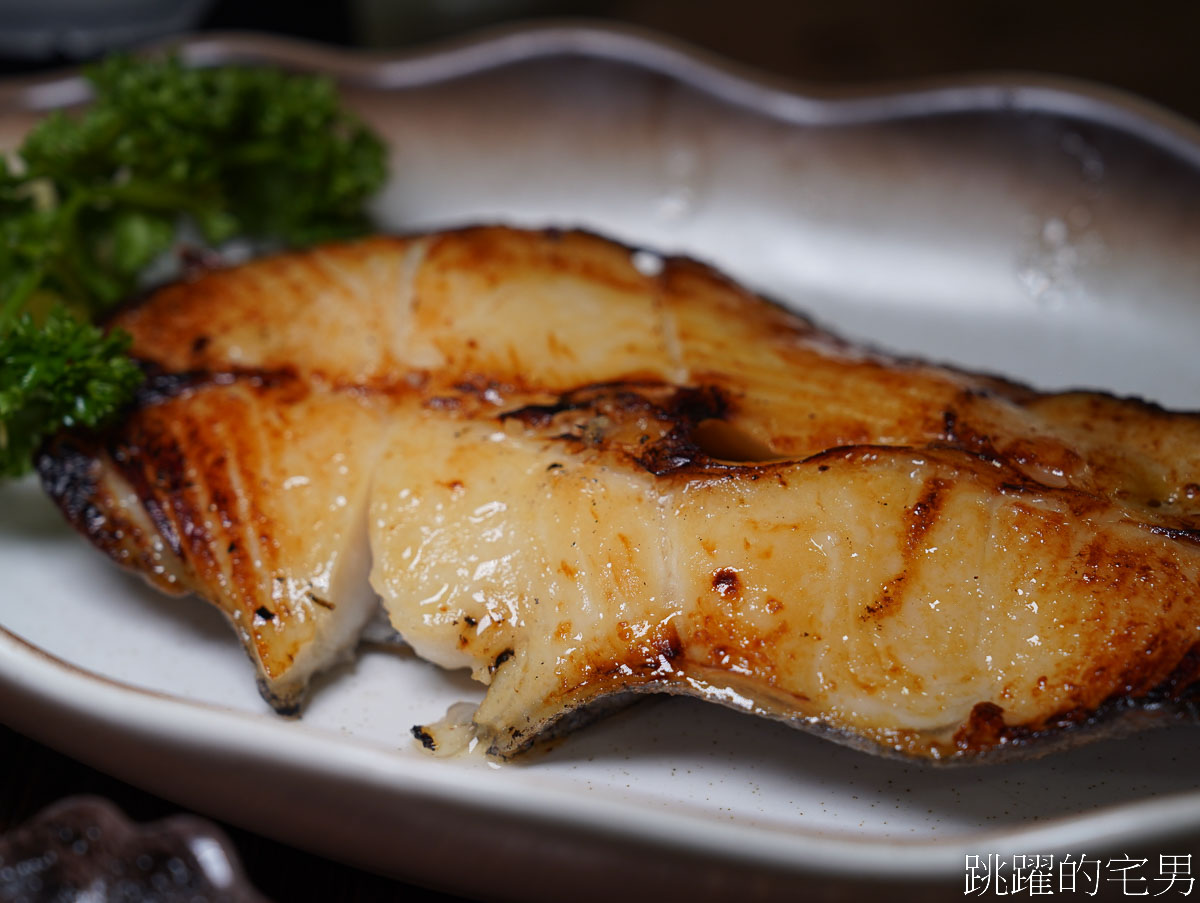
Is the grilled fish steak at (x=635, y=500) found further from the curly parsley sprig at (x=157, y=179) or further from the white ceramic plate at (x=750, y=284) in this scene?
the curly parsley sprig at (x=157, y=179)

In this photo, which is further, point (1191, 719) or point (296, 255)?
point (296, 255)

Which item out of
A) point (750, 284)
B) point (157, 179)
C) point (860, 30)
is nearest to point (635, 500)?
point (750, 284)

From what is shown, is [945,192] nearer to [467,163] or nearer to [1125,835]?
[467,163]

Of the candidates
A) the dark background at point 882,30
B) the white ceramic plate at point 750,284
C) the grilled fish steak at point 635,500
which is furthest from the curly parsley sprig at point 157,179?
the dark background at point 882,30

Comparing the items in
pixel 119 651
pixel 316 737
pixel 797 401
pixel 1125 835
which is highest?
pixel 797 401

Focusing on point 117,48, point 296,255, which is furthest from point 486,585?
point 117,48

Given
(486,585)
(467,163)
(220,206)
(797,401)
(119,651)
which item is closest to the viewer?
(486,585)

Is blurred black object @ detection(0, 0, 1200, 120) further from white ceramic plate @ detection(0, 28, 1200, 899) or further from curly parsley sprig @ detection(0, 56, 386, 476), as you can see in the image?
curly parsley sprig @ detection(0, 56, 386, 476)
